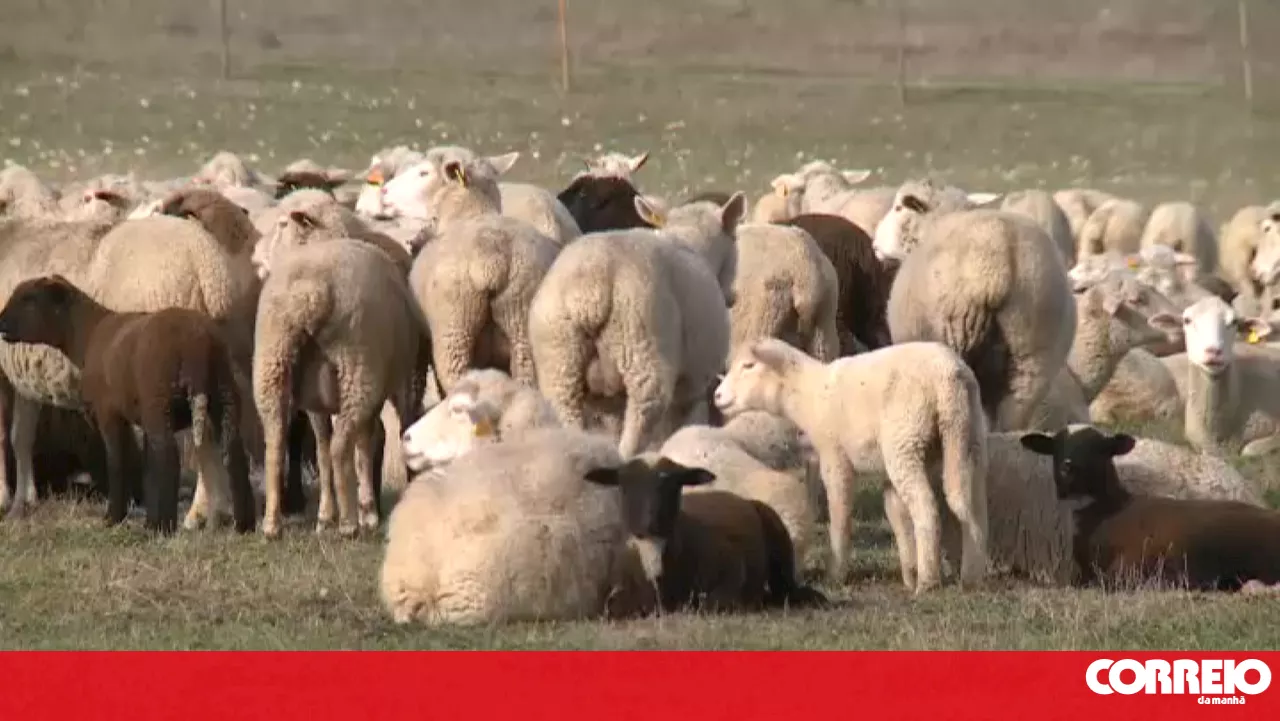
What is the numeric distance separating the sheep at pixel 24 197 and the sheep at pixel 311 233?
3.08m

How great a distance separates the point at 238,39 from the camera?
57188mm

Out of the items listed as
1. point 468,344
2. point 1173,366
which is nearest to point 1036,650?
point 468,344

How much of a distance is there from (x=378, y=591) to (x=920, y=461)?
2.23 m

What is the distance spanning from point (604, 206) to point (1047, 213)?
7455mm

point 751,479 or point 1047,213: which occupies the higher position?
point 751,479

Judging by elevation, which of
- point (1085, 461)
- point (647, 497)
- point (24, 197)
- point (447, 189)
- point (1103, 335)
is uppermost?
point (447, 189)

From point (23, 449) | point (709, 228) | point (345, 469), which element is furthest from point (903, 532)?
point (23, 449)

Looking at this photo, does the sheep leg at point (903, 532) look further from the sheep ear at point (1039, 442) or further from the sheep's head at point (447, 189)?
the sheep's head at point (447, 189)

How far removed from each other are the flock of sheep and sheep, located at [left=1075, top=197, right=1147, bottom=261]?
6.73 meters

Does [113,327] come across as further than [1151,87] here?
No

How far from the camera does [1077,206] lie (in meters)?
26.8

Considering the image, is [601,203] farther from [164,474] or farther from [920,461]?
[920,461]

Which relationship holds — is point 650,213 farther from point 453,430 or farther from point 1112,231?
point 1112,231

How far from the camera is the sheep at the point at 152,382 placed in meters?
12.8
